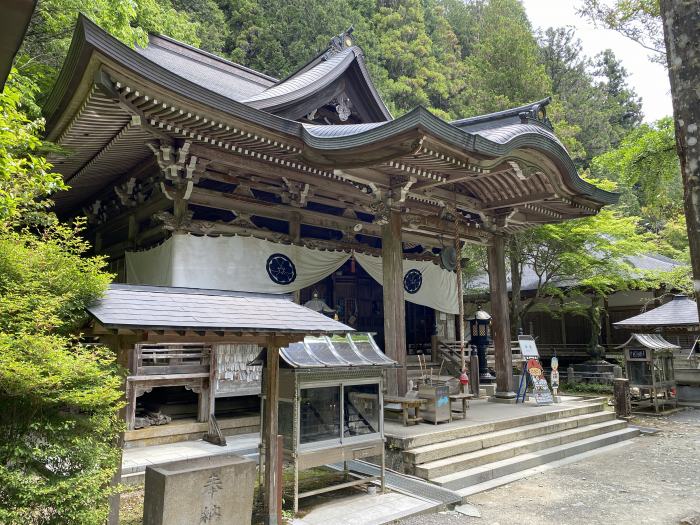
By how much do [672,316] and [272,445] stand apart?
12.8 m

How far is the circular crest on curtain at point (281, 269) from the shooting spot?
8.84m

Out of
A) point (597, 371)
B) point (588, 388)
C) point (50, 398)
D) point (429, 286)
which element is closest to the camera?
point (50, 398)

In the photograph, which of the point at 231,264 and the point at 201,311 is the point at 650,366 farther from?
the point at 201,311

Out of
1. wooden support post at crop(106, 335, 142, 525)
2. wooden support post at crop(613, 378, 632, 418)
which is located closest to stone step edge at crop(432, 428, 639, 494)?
wooden support post at crop(613, 378, 632, 418)

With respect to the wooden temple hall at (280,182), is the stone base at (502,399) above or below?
below

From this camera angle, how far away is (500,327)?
10539mm

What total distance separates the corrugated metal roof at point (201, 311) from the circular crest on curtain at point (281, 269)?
155 inches

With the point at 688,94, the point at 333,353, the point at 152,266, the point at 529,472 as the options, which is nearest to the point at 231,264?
the point at 152,266

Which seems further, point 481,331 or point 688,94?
point 481,331

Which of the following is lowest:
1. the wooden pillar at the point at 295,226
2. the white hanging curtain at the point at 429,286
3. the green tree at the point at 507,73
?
the white hanging curtain at the point at 429,286

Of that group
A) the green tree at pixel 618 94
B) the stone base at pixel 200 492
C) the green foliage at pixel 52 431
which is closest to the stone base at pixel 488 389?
the stone base at pixel 200 492

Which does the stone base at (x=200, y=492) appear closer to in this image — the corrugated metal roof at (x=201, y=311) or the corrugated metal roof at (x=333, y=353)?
the corrugated metal roof at (x=201, y=311)

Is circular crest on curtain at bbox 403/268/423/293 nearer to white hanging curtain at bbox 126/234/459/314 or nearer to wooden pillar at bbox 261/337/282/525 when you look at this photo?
white hanging curtain at bbox 126/234/459/314

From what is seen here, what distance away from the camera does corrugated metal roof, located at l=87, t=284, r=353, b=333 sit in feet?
11.3
